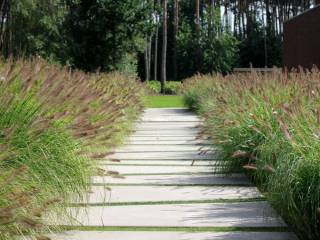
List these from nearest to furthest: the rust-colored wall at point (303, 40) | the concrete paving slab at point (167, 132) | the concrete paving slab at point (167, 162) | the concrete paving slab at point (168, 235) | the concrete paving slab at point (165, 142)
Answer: the concrete paving slab at point (168, 235) < the concrete paving slab at point (167, 162) < the concrete paving slab at point (165, 142) < the concrete paving slab at point (167, 132) < the rust-colored wall at point (303, 40)

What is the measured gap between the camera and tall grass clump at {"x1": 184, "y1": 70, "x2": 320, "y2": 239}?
3.47 m

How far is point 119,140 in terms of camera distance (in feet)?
27.5

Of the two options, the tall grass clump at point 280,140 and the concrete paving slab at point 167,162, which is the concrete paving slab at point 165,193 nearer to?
the tall grass clump at point 280,140

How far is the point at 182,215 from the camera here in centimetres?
425

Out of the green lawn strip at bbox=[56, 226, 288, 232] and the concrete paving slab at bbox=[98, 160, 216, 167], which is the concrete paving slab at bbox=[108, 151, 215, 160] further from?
the green lawn strip at bbox=[56, 226, 288, 232]

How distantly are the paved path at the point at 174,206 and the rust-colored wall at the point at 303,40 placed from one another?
11.9 meters

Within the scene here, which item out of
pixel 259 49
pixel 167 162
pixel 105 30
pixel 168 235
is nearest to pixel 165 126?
pixel 167 162

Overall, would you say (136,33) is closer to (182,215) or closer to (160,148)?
(160,148)

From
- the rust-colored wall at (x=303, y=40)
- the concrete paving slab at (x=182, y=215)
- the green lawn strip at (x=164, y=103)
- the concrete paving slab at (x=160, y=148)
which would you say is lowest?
the green lawn strip at (x=164, y=103)

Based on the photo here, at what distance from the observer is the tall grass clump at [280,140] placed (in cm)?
347

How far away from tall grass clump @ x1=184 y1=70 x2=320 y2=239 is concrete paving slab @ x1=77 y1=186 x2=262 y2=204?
0.22 meters

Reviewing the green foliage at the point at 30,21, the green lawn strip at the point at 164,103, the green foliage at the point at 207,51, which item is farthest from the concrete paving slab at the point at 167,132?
the green foliage at the point at 207,51

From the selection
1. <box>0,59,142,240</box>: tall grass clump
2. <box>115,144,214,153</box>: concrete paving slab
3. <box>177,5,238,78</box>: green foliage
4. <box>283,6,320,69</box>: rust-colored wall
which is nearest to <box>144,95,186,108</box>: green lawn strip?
<box>283,6,320,69</box>: rust-colored wall

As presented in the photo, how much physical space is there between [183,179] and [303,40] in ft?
49.3
